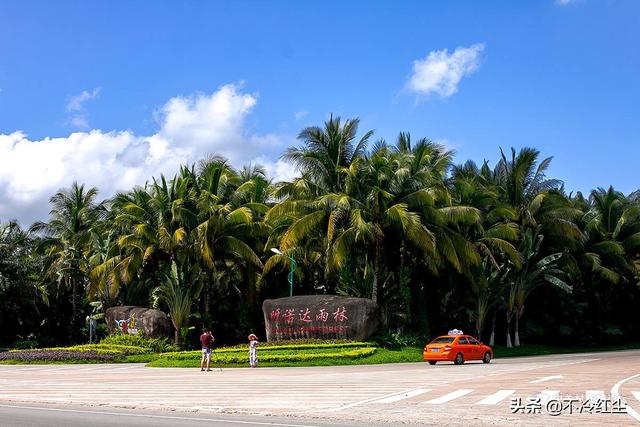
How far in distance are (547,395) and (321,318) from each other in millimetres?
19258

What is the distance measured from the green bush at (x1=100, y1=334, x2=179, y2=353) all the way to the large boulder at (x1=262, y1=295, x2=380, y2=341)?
6.04m

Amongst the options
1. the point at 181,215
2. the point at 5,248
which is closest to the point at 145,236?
the point at 181,215

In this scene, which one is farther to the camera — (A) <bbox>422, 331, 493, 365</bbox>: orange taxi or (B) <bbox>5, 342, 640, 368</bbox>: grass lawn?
(B) <bbox>5, 342, 640, 368</bbox>: grass lawn

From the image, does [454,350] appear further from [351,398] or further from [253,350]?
[351,398]

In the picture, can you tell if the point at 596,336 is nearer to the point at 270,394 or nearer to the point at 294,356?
the point at 294,356

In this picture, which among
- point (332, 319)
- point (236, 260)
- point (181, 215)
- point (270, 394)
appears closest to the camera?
point (270, 394)

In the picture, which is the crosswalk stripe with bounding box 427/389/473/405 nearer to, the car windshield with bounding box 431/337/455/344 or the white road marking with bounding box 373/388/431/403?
the white road marking with bounding box 373/388/431/403

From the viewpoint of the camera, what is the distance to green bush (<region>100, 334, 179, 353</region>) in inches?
1383

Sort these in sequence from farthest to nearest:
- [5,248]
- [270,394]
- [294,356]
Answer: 1. [5,248]
2. [294,356]
3. [270,394]

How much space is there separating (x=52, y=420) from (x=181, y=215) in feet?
85.2

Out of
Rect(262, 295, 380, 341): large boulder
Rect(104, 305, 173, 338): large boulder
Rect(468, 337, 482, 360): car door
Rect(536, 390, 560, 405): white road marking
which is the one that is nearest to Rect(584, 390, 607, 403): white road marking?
Rect(536, 390, 560, 405): white road marking

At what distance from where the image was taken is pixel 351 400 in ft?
44.5

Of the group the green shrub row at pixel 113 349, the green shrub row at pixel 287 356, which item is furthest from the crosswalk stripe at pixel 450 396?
the green shrub row at pixel 113 349

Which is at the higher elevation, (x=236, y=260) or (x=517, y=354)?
(x=236, y=260)
